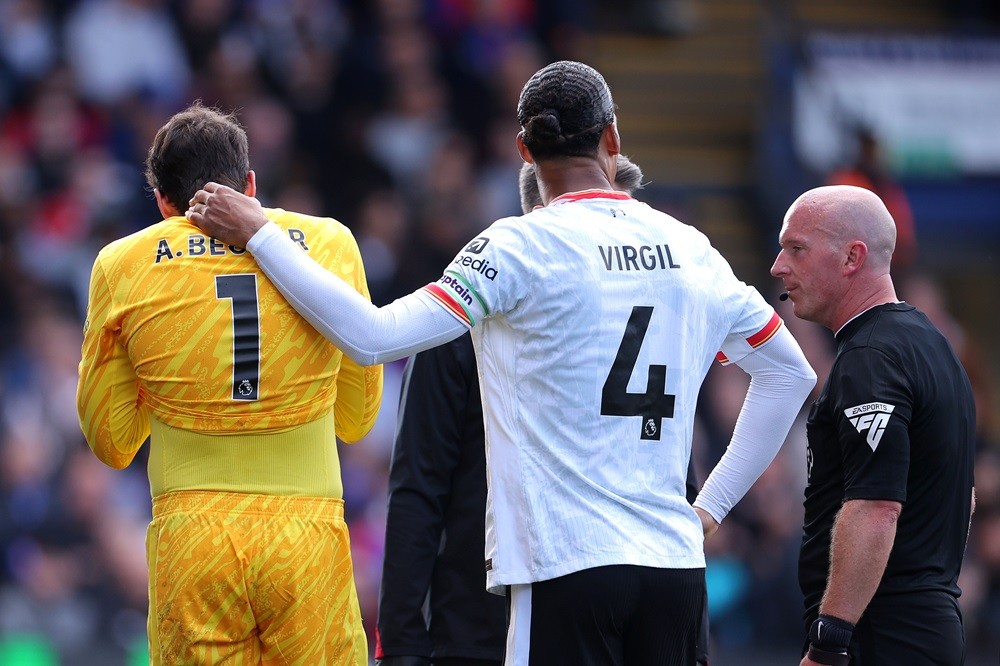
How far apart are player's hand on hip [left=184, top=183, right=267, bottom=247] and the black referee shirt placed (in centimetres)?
151

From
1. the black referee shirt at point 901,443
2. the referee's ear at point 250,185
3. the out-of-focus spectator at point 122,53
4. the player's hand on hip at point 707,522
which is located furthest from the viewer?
the out-of-focus spectator at point 122,53

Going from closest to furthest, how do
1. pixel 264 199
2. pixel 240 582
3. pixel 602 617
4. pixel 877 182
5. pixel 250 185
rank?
pixel 602 617, pixel 240 582, pixel 250 185, pixel 264 199, pixel 877 182

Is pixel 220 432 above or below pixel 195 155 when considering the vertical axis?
below

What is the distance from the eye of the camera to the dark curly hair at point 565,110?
131 inches

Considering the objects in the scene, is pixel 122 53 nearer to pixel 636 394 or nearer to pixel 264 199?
pixel 264 199

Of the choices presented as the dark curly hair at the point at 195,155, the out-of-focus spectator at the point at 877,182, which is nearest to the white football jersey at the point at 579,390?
the dark curly hair at the point at 195,155

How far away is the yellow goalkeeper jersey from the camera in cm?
332

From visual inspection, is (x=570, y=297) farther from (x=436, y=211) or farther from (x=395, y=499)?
(x=436, y=211)

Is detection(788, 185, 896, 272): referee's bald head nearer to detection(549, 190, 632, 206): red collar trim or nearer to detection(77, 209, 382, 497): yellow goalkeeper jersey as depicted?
detection(549, 190, 632, 206): red collar trim

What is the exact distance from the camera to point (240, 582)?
329cm

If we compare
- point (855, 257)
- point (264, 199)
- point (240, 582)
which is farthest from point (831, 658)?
point (264, 199)

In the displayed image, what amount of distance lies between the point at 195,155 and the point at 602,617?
150 cm

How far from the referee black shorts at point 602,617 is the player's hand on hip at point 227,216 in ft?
3.49

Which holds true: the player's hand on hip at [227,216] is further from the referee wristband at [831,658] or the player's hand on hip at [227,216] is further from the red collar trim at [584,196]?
the referee wristband at [831,658]
